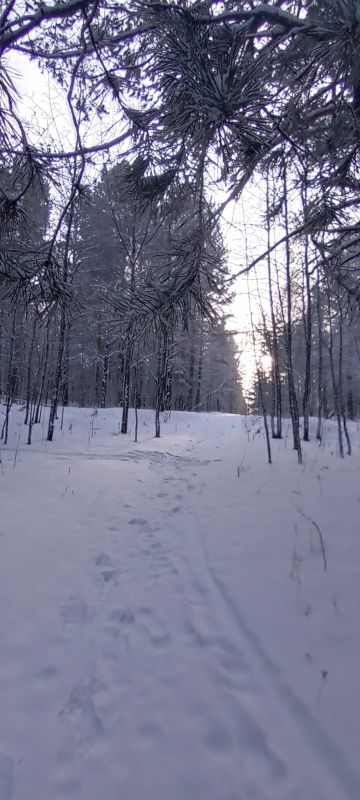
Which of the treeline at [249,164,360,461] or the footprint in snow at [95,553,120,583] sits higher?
the treeline at [249,164,360,461]

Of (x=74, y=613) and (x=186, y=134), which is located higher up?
(x=186, y=134)

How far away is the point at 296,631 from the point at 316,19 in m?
3.75

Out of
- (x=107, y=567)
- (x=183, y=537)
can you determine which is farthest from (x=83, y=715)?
(x=183, y=537)

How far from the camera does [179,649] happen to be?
6.14 ft

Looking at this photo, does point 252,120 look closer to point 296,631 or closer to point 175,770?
point 296,631

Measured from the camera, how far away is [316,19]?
2.00 metres

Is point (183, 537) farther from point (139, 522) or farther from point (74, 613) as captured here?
point (74, 613)

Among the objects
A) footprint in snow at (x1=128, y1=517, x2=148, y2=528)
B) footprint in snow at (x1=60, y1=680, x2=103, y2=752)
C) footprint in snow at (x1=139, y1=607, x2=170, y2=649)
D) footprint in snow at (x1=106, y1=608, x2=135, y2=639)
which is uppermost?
footprint in snow at (x1=128, y1=517, x2=148, y2=528)

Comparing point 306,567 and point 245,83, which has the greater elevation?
point 245,83

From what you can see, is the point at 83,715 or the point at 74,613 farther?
the point at 74,613

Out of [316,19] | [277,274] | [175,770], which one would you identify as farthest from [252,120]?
[277,274]

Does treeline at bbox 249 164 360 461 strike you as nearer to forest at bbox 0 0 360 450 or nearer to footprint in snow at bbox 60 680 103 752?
forest at bbox 0 0 360 450

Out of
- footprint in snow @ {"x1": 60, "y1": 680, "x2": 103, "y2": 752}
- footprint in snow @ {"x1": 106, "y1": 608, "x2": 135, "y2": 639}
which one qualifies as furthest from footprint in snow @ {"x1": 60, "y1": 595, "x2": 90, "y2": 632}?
footprint in snow @ {"x1": 60, "y1": 680, "x2": 103, "y2": 752}

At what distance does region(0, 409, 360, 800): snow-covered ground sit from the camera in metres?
1.25
